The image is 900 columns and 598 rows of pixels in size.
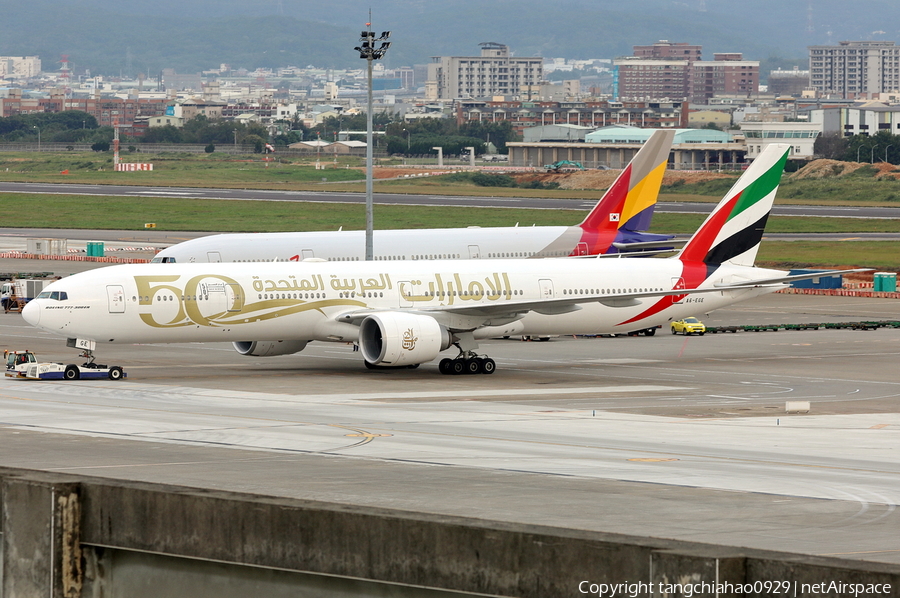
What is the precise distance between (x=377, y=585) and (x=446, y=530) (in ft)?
3.25

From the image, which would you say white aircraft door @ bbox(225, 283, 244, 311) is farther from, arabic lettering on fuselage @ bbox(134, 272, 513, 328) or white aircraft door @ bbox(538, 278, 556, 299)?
white aircraft door @ bbox(538, 278, 556, 299)

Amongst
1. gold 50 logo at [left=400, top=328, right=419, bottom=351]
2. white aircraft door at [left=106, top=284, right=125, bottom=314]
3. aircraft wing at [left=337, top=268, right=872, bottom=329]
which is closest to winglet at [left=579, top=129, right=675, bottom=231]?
aircraft wing at [left=337, top=268, right=872, bottom=329]

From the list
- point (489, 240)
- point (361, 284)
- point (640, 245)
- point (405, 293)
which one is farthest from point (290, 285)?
point (640, 245)

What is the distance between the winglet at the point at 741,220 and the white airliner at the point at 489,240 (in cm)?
1001

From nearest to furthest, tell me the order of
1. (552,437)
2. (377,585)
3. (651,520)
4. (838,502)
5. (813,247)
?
(377,585), (651,520), (838,502), (552,437), (813,247)

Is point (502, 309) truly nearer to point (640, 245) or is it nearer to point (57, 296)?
point (57, 296)

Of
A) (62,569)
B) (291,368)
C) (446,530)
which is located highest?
(446,530)

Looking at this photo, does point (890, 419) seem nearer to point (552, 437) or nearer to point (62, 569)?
point (552, 437)

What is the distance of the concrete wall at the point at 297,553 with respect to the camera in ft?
34.5

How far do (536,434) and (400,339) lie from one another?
12.3 meters

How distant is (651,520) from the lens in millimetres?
20484

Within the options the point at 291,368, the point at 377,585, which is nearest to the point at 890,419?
the point at 291,368

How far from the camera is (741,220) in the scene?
2073 inches

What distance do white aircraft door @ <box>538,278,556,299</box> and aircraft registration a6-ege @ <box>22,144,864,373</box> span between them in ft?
0.17
